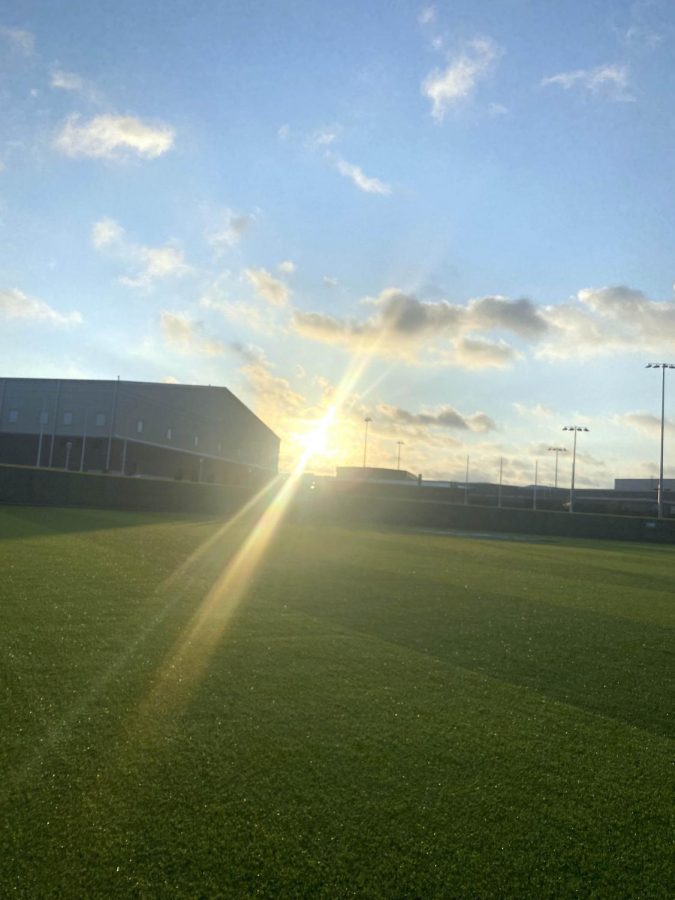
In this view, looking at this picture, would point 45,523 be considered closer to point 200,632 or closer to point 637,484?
point 200,632

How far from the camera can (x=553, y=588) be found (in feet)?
35.9

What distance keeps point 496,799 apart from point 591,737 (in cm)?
118

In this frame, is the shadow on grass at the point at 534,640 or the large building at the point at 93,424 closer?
the shadow on grass at the point at 534,640

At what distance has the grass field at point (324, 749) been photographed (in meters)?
2.62

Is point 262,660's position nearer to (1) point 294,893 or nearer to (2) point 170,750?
(2) point 170,750

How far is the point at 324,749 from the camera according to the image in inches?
144

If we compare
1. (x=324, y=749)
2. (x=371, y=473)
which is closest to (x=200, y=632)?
(x=324, y=749)

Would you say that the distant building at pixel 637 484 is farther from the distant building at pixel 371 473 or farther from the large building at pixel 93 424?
the large building at pixel 93 424

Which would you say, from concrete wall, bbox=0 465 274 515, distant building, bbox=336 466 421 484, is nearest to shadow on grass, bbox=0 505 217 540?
concrete wall, bbox=0 465 274 515

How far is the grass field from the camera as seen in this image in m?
2.62

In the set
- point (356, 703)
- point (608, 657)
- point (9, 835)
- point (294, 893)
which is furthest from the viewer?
point (608, 657)

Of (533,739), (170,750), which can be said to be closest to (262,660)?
(170,750)

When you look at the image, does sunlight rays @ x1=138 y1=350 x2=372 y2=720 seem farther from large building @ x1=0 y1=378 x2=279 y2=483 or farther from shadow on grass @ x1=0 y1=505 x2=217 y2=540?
large building @ x1=0 y1=378 x2=279 y2=483

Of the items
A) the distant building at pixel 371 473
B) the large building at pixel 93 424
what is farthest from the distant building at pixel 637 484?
the large building at pixel 93 424
